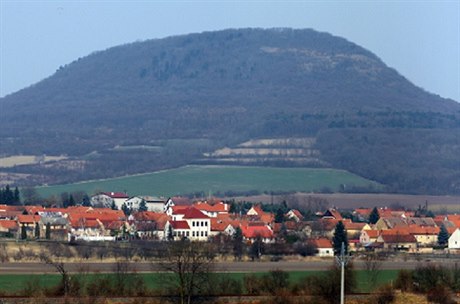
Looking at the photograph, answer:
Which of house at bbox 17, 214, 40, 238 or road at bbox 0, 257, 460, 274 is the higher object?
house at bbox 17, 214, 40, 238

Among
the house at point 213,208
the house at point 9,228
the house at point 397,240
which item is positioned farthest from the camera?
the house at point 213,208

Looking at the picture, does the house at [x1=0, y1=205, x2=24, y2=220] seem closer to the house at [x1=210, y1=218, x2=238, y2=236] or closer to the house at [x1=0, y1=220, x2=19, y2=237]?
the house at [x1=0, y1=220, x2=19, y2=237]

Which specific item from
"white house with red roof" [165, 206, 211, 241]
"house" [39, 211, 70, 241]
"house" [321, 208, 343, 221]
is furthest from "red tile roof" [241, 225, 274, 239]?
"house" [321, 208, 343, 221]

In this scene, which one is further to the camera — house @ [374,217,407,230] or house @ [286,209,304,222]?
house @ [286,209,304,222]

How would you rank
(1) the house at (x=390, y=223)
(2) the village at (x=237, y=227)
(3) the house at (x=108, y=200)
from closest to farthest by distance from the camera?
(2) the village at (x=237, y=227) → (1) the house at (x=390, y=223) → (3) the house at (x=108, y=200)

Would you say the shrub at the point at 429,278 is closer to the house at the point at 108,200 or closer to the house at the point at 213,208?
the house at the point at 213,208

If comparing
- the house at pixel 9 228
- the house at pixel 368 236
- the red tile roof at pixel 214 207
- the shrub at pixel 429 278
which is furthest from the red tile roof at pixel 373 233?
the shrub at pixel 429 278

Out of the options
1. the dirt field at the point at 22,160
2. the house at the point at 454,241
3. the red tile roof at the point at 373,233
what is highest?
the dirt field at the point at 22,160

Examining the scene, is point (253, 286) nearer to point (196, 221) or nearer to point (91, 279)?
point (91, 279)

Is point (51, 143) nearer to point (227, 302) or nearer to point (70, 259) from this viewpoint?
point (70, 259)
